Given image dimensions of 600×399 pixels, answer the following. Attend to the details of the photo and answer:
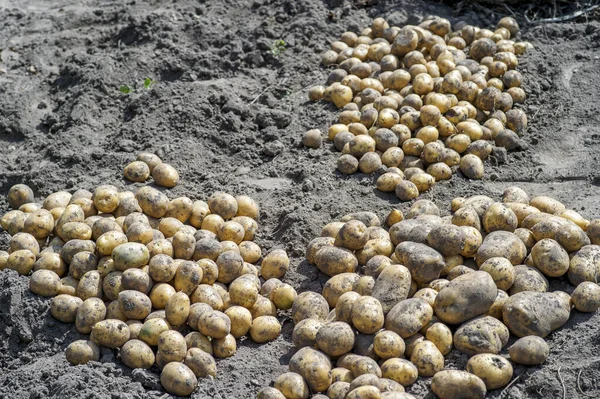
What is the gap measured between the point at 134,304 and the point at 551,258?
6.69ft

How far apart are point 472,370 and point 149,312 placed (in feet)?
5.15

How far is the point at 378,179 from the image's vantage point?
443 centimetres

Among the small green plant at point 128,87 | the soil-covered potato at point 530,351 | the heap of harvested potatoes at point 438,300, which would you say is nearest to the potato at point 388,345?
the heap of harvested potatoes at point 438,300

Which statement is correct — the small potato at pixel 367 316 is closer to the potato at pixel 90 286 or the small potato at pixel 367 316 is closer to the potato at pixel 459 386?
the potato at pixel 459 386

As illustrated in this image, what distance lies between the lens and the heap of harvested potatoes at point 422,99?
4574mm

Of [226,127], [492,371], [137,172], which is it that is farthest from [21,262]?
[492,371]

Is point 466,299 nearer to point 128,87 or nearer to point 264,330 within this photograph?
point 264,330

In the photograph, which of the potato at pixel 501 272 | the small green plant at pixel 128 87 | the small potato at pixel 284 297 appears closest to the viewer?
the potato at pixel 501 272

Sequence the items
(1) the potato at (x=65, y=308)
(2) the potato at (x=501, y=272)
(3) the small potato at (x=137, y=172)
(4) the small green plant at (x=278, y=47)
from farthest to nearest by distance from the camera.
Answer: (4) the small green plant at (x=278, y=47) → (3) the small potato at (x=137, y=172) → (1) the potato at (x=65, y=308) → (2) the potato at (x=501, y=272)

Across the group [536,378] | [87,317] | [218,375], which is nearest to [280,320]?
[218,375]

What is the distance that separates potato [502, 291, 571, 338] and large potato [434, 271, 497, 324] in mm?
102

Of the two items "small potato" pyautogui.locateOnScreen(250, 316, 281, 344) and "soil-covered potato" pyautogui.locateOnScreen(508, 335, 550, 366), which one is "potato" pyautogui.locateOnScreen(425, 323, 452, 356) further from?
"small potato" pyautogui.locateOnScreen(250, 316, 281, 344)

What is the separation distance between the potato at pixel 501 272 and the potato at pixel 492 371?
460 millimetres

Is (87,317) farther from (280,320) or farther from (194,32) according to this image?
(194,32)
